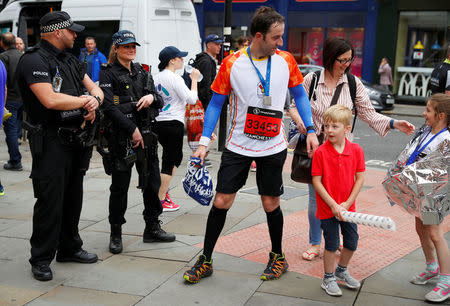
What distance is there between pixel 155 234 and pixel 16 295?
1454 millimetres

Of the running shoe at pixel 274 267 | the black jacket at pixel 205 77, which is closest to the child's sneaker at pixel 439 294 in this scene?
the running shoe at pixel 274 267

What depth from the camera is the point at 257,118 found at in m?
3.94

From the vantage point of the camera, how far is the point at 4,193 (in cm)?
675

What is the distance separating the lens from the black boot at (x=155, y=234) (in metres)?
4.96

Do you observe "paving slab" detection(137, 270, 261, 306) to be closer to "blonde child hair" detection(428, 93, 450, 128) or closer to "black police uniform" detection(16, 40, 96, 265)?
"black police uniform" detection(16, 40, 96, 265)

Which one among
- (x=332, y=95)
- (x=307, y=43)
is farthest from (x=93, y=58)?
(x=307, y=43)

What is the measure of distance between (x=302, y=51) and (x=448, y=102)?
2131 cm

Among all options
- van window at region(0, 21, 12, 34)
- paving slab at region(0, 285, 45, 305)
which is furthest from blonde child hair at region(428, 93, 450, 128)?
van window at region(0, 21, 12, 34)

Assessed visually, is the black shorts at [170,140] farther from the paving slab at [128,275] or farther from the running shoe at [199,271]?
the running shoe at [199,271]

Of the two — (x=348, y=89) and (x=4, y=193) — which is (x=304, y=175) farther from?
(x=4, y=193)

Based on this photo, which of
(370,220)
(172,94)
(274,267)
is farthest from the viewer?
(172,94)

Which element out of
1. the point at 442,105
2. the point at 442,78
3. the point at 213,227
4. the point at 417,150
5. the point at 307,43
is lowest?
the point at 213,227

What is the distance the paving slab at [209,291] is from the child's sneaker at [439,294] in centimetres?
122

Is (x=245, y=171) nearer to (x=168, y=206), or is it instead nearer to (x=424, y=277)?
(x=424, y=277)
